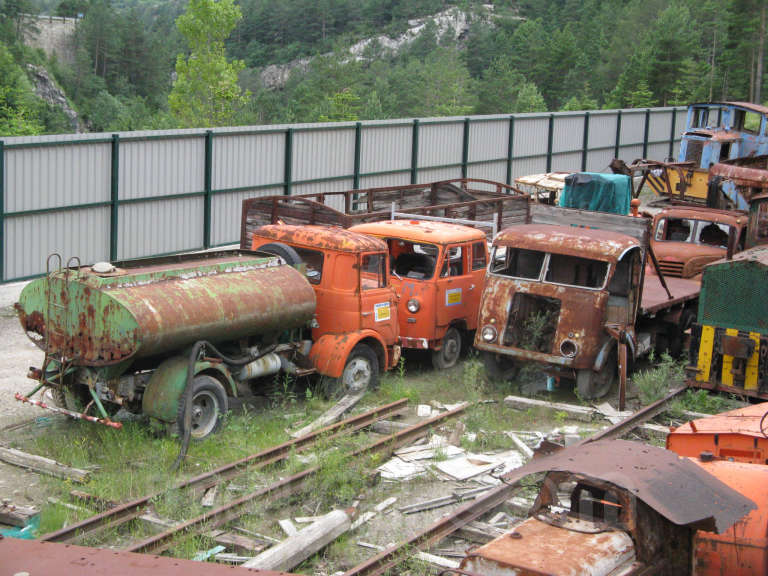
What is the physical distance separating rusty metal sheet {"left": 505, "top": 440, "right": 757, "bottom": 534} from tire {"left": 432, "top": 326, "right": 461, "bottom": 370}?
7602 millimetres

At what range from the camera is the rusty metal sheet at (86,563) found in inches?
195

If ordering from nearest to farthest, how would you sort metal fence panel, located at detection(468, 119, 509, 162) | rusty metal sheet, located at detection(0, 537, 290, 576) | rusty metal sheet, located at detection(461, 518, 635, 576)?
1. rusty metal sheet, located at detection(0, 537, 290, 576)
2. rusty metal sheet, located at detection(461, 518, 635, 576)
3. metal fence panel, located at detection(468, 119, 509, 162)

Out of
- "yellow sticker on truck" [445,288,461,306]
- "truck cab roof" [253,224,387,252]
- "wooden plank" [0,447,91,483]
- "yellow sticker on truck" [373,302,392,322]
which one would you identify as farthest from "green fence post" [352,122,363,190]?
"wooden plank" [0,447,91,483]

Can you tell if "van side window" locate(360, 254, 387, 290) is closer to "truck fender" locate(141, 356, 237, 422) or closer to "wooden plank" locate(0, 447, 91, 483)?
"truck fender" locate(141, 356, 237, 422)

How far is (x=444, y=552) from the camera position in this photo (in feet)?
26.1

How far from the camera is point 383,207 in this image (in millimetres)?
18562

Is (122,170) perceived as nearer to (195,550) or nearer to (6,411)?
(6,411)

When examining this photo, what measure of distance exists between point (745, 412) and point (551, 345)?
3.95 m

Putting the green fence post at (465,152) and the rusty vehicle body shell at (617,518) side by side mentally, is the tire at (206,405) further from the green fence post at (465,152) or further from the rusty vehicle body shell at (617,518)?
the green fence post at (465,152)

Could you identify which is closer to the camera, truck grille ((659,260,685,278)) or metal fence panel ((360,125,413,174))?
truck grille ((659,260,685,278))

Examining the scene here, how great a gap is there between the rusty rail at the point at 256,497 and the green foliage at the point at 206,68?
44938 millimetres

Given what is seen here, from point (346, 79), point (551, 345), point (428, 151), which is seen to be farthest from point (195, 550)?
Answer: point (346, 79)

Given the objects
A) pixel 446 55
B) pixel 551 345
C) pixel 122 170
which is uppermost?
pixel 446 55

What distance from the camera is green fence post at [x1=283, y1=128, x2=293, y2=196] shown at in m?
22.6
